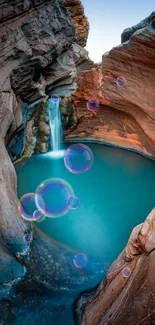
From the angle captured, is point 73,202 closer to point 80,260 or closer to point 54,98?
point 80,260

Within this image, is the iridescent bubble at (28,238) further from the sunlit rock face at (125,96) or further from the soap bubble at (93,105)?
the soap bubble at (93,105)

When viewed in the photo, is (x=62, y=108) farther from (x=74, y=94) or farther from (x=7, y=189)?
(x=7, y=189)

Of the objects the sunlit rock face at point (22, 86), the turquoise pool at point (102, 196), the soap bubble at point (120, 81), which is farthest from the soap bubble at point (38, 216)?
the soap bubble at point (120, 81)

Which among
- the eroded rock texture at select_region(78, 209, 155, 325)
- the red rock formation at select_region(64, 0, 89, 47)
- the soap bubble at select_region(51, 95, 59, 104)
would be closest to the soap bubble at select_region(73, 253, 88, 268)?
the eroded rock texture at select_region(78, 209, 155, 325)

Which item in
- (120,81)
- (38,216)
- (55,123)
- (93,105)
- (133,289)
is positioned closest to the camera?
(133,289)

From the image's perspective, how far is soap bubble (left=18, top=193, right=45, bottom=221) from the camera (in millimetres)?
7159

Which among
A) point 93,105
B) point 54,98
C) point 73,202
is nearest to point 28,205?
point 73,202

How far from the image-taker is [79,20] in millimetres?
20844

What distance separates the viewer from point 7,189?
21.2ft

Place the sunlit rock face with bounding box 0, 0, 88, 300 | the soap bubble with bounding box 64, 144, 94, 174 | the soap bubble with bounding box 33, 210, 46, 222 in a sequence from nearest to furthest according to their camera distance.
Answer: the sunlit rock face with bounding box 0, 0, 88, 300, the soap bubble with bounding box 33, 210, 46, 222, the soap bubble with bounding box 64, 144, 94, 174

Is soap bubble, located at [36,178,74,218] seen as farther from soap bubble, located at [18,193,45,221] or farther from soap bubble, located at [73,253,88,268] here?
soap bubble, located at [73,253,88,268]

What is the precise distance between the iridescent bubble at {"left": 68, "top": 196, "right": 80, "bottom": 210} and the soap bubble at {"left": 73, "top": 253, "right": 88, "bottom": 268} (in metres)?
2.42

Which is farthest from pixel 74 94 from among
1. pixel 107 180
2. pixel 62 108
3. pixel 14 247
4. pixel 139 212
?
pixel 14 247

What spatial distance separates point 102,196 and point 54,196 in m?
1.90
